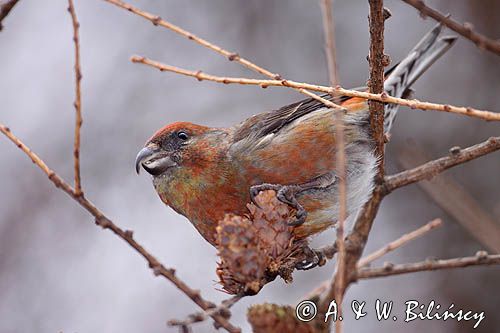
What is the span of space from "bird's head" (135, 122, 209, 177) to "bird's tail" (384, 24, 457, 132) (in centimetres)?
113

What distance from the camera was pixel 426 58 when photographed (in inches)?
153

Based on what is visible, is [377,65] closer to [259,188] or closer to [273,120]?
[259,188]

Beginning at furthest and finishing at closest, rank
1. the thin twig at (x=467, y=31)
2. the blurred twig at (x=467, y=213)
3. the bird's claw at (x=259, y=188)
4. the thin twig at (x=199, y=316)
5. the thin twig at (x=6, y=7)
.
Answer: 1. the bird's claw at (x=259, y=188)
2. the blurred twig at (x=467, y=213)
3. the thin twig at (x=6, y=7)
4. the thin twig at (x=199, y=316)
5. the thin twig at (x=467, y=31)

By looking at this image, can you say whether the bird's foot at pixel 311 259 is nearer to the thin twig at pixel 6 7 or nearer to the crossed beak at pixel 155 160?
the crossed beak at pixel 155 160

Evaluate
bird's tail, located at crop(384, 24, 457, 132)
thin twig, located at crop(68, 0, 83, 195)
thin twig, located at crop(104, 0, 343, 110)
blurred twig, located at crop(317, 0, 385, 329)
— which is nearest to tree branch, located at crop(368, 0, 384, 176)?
blurred twig, located at crop(317, 0, 385, 329)

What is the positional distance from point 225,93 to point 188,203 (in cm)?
323

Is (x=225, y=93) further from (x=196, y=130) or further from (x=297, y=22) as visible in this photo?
(x=196, y=130)

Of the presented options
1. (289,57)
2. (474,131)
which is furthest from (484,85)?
(289,57)

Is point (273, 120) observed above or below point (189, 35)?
above

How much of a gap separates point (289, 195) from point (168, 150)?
34.4 inches

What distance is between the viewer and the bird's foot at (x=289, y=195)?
3.04 m

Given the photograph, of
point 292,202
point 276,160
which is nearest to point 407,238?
point 292,202

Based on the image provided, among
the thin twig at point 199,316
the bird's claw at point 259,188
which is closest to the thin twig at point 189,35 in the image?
the thin twig at point 199,316

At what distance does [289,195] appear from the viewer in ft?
10.5
